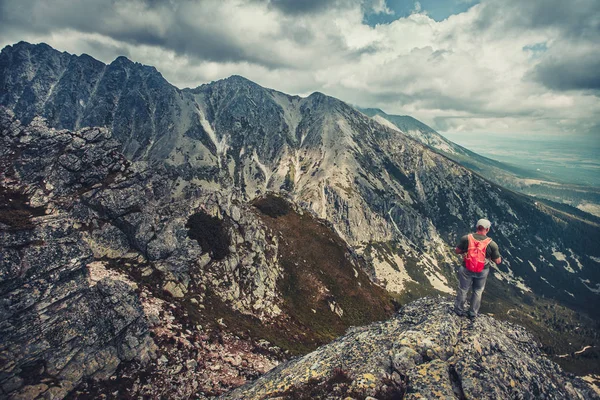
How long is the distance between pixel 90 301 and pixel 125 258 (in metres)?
17.9

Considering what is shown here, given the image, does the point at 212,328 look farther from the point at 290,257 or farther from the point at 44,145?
the point at 44,145

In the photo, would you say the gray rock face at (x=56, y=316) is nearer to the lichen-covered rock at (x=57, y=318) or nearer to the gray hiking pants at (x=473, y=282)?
the lichen-covered rock at (x=57, y=318)

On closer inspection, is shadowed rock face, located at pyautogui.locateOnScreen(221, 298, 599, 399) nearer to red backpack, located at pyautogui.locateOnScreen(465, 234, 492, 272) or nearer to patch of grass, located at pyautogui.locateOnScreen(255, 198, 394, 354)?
red backpack, located at pyautogui.locateOnScreen(465, 234, 492, 272)

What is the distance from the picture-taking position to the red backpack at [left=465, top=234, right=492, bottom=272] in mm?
16889

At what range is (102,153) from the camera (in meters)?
74.0

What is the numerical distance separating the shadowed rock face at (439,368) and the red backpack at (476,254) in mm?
5398

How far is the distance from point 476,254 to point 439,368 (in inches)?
277

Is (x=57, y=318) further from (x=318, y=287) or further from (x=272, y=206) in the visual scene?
(x=272, y=206)

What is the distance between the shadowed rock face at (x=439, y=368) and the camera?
1631cm

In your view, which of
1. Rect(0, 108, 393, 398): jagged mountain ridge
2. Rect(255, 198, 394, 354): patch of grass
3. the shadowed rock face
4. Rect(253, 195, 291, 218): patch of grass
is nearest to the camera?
the shadowed rock face

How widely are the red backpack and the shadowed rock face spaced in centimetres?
540

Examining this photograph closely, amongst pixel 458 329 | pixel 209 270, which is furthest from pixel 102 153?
pixel 458 329

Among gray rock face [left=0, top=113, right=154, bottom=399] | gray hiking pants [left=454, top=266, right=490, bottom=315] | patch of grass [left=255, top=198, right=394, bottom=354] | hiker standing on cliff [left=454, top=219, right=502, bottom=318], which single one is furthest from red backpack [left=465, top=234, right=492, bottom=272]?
patch of grass [left=255, top=198, right=394, bottom=354]

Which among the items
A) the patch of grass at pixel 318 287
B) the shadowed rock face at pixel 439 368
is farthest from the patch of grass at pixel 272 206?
the shadowed rock face at pixel 439 368
